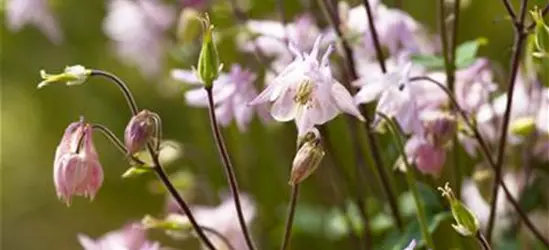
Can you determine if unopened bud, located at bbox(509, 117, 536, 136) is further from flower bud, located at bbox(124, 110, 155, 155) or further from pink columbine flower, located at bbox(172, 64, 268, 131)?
flower bud, located at bbox(124, 110, 155, 155)

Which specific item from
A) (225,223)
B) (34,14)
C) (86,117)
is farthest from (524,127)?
(86,117)

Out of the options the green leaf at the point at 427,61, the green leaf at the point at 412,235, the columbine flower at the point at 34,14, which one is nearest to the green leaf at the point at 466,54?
the green leaf at the point at 427,61

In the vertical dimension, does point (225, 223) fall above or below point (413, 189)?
above

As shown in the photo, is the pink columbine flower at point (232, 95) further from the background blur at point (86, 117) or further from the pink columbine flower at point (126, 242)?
the background blur at point (86, 117)

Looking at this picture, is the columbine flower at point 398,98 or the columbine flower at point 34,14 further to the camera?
the columbine flower at point 34,14

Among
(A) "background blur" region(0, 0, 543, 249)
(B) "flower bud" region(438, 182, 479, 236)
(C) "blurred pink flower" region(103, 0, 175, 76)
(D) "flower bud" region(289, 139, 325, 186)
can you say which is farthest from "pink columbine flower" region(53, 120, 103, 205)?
(A) "background blur" region(0, 0, 543, 249)

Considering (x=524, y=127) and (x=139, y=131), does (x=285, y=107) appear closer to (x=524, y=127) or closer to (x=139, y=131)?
(x=139, y=131)
